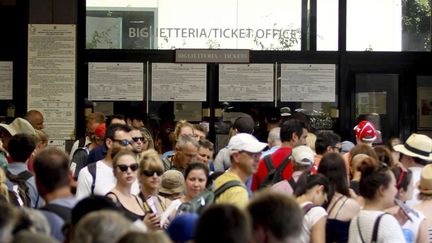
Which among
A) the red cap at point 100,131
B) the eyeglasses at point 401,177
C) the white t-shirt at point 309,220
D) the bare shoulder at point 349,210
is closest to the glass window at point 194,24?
the red cap at point 100,131

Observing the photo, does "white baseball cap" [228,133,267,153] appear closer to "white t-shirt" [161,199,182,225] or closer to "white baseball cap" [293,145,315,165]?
"white t-shirt" [161,199,182,225]

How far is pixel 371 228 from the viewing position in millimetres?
6887

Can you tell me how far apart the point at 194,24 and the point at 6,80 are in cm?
284

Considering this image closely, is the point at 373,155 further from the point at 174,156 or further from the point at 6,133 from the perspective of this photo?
the point at 6,133

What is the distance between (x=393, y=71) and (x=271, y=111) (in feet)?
6.43

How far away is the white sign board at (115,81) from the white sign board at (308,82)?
2098 millimetres

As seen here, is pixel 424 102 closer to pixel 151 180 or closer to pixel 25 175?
pixel 151 180

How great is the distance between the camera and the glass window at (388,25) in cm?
1421

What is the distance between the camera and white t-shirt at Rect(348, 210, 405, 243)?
680 centimetres

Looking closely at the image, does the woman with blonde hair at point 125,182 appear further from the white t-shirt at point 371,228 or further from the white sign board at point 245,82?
the white sign board at point 245,82

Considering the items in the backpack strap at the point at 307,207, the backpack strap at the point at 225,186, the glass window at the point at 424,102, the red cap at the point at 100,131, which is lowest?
the backpack strap at the point at 307,207

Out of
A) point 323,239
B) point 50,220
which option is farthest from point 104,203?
point 323,239

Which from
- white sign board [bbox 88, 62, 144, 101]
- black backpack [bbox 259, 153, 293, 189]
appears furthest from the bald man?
black backpack [bbox 259, 153, 293, 189]

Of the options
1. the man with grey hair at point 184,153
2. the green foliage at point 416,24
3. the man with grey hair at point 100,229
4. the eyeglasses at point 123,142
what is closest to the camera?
the man with grey hair at point 100,229
